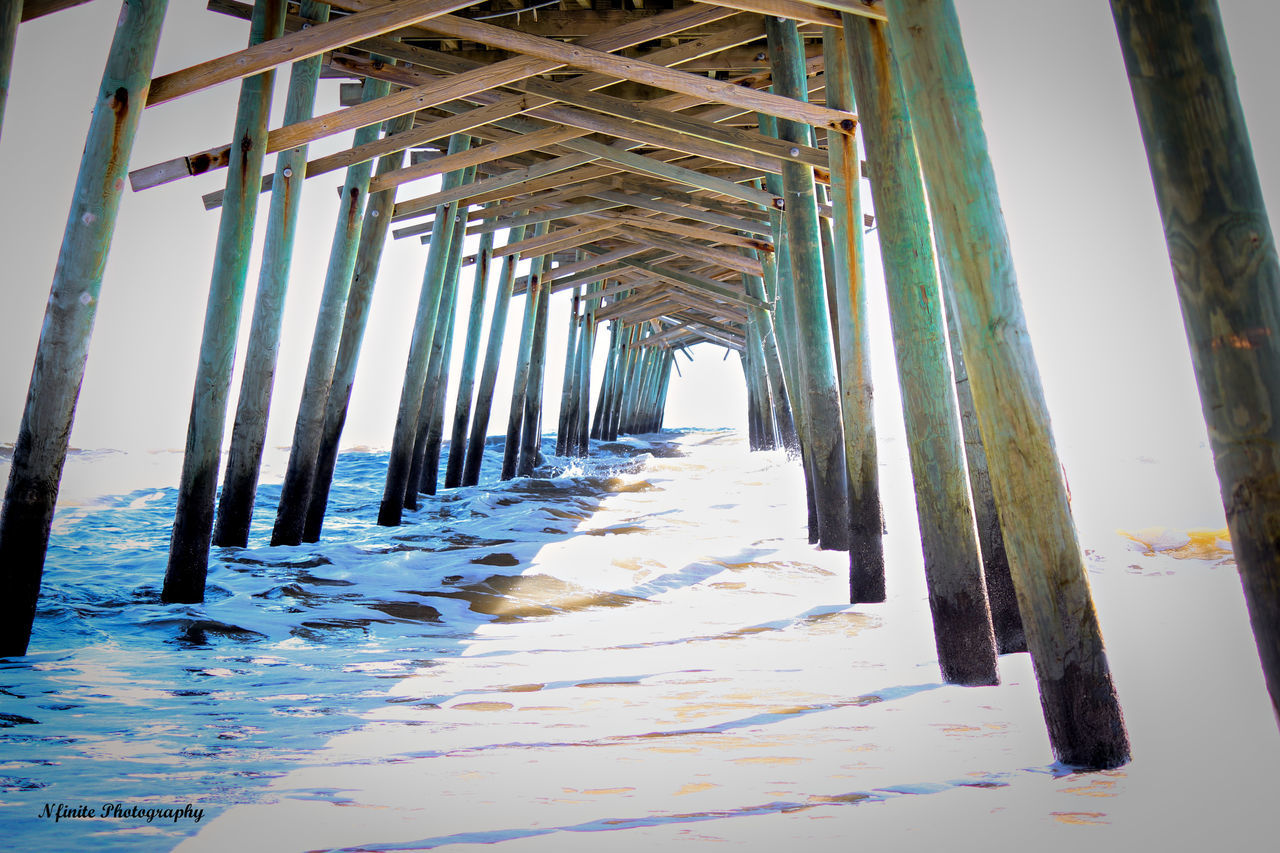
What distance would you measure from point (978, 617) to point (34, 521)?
3579mm

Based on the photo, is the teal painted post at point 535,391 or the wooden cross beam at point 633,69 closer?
the wooden cross beam at point 633,69

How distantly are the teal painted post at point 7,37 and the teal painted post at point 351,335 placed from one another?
3099mm

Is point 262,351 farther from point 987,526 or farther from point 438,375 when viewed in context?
point 987,526

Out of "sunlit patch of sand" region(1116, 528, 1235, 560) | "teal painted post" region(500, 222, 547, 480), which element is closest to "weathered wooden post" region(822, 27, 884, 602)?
"sunlit patch of sand" region(1116, 528, 1235, 560)

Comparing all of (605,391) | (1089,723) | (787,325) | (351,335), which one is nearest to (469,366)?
(351,335)

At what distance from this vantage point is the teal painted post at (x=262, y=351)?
4992mm

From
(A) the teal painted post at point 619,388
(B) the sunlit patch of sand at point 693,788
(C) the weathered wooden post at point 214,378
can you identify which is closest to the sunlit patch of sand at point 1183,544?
(B) the sunlit patch of sand at point 693,788

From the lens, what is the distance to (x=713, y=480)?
9.96 meters

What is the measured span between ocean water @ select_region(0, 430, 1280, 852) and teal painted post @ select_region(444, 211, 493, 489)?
203 inches

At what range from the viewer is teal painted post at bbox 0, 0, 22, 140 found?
109 inches

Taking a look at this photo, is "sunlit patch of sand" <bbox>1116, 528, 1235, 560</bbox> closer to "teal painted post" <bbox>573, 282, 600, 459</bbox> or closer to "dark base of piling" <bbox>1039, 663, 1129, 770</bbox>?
"dark base of piling" <bbox>1039, 663, 1129, 770</bbox>

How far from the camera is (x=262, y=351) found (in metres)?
5.01

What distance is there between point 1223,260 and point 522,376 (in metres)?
10.7

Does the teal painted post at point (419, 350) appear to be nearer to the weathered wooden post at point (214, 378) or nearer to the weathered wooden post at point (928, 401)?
the weathered wooden post at point (214, 378)
